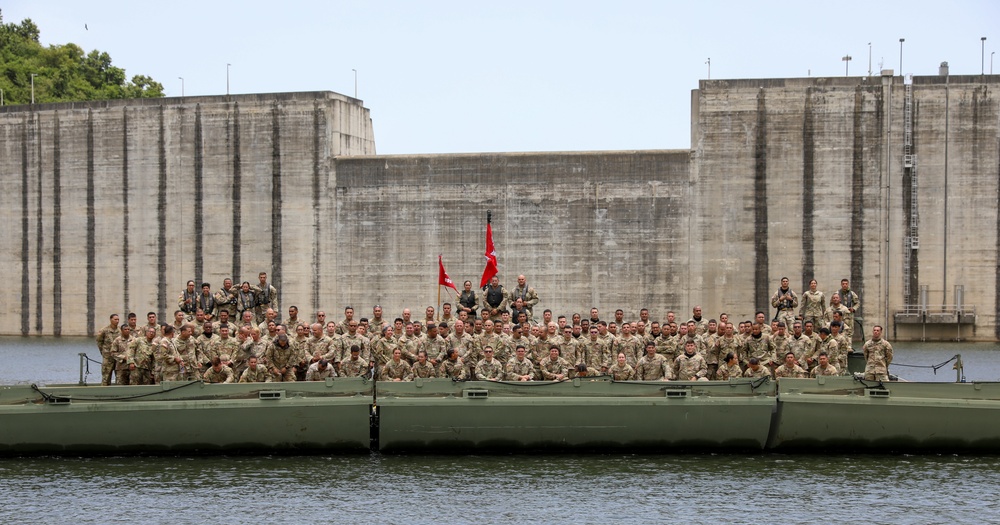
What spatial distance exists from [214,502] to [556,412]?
525cm

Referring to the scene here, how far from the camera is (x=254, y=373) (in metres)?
22.2

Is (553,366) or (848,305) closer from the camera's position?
(553,366)

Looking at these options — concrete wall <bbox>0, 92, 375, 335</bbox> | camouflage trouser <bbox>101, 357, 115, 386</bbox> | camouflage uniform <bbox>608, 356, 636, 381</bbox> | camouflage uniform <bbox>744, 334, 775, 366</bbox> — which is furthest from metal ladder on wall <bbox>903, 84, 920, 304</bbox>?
camouflage trouser <bbox>101, 357, 115, 386</bbox>

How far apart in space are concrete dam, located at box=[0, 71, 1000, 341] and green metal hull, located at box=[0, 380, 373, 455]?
107 ft

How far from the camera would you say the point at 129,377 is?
23.1 metres

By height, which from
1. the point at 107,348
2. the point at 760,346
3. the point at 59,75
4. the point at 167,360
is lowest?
the point at 167,360

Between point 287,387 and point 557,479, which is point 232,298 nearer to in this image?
point 287,387

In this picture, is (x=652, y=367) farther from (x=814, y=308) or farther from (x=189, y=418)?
(x=189, y=418)

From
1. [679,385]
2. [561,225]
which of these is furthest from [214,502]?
[561,225]

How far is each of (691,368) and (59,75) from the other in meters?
61.3

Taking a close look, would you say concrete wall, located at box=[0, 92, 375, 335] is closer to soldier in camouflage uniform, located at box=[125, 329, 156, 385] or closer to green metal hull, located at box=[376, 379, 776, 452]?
soldier in camouflage uniform, located at box=[125, 329, 156, 385]

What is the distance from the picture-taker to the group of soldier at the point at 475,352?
22.4m

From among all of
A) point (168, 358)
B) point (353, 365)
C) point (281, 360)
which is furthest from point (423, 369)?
point (168, 358)

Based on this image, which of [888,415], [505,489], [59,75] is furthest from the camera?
[59,75]
